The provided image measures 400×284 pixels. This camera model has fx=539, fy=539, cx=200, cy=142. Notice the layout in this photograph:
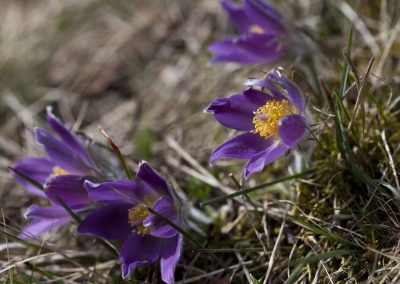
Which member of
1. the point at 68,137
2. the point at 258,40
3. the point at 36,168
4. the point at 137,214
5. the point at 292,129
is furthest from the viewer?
the point at 258,40

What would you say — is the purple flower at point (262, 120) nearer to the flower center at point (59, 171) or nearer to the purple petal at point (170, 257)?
the purple petal at point (170, 257)

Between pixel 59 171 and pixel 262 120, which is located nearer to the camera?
pixel 262 120

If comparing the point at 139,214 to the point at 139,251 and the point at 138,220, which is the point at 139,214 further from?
the point at 139,251

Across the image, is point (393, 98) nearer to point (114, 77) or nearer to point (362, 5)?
point (362, 5)

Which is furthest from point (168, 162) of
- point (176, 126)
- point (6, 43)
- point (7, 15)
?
point (7, 15)

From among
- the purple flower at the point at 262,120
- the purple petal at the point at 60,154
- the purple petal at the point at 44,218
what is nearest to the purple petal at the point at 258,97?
the purple flower at the point at 262,120

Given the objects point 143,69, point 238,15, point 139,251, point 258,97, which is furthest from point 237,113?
point 143,69

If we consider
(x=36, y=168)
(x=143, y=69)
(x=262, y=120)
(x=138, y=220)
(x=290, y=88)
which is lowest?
→ (x=143, y=69)
